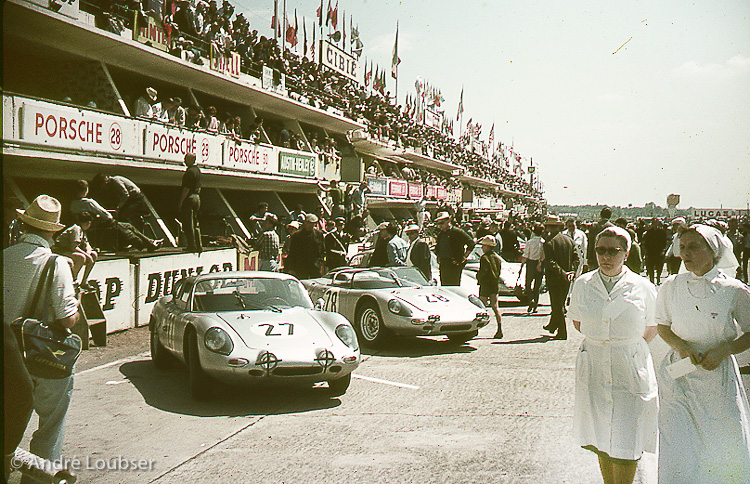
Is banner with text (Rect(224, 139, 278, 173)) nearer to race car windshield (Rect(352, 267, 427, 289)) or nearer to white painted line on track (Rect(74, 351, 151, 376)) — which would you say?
race car windshield (Rect(352, 267, 427, 289))

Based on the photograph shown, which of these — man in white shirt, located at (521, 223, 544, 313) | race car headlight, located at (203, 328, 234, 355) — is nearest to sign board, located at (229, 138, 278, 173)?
man in white shirt, located at (521, 223, 544, 313)

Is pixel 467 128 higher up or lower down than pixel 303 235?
higher up

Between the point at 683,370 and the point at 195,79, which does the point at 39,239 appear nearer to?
the point at 683,370

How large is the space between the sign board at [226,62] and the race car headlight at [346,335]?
16199mm

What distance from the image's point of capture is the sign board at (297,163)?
25.0m

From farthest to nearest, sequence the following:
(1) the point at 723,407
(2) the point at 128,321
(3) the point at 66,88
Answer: (3) the point at 66,88 < (2) the point at 128,321 < (1) the point at 723,407

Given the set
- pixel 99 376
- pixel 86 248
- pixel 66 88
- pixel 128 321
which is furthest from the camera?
pixel 66 88

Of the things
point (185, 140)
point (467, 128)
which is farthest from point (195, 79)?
point (467, 128)

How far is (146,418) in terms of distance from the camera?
222 inches

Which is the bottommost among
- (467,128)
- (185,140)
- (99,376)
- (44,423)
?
(99,376)

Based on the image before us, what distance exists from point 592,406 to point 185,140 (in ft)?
53.9

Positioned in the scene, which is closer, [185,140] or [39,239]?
[39,239]

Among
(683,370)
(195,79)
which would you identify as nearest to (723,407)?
(683,370)

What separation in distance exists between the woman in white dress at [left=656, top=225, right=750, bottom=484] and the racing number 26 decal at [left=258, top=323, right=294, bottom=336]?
3671 mm
